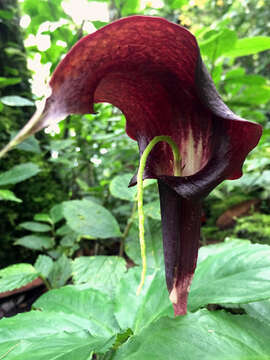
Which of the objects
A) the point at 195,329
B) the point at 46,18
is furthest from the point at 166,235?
the point at 46,18

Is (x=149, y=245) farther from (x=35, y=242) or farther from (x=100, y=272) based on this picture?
(x=35, y=242)

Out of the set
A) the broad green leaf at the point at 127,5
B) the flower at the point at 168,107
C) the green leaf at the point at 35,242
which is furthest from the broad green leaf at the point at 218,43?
the green leaf at the point at 35,242

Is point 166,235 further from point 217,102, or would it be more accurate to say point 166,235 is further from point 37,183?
point 37,183

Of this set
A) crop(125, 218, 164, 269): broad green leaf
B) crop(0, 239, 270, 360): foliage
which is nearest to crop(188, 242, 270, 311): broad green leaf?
crop(0, 239, 270, 360): foliage

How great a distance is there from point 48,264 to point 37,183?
25.3 inches

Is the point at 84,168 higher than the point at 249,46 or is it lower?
lower

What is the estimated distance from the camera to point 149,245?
801 mm

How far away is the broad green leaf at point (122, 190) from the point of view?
83 centimetres

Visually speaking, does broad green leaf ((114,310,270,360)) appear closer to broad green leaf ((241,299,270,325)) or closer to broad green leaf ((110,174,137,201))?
broad green leaf ((241,299,270,325))

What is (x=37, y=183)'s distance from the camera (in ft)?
4.54

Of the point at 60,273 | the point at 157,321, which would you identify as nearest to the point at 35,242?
the point at 60,273

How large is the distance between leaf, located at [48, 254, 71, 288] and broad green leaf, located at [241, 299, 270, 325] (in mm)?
569

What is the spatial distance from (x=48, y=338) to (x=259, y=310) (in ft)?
1.06

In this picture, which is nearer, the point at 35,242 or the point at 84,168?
the point at 35,242
